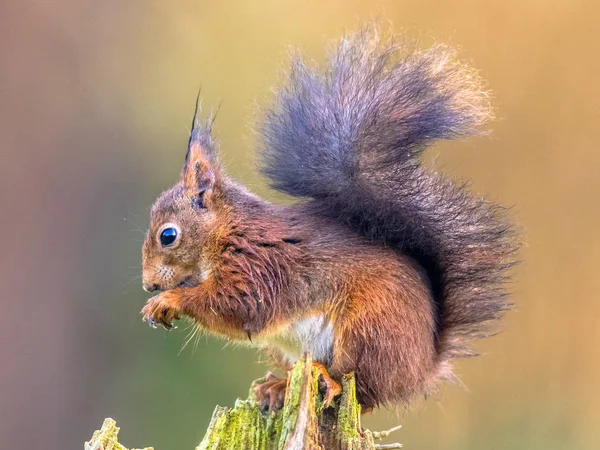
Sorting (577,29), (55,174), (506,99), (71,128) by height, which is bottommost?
(55,174)

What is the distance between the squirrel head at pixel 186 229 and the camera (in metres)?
1.53

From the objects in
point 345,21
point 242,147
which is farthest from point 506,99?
point 242,147

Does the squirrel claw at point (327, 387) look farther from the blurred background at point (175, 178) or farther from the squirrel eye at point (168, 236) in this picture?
the blurred background at point (175, 178)

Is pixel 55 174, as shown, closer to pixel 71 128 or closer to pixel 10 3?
pixel 71 128

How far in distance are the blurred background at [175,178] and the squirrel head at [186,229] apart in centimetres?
71

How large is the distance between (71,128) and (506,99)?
197 cm

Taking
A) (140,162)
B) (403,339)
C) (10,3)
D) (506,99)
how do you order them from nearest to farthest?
(403,339) < (10,3) < (140,162) < (506,99)

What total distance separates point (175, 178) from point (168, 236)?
966 millimetres

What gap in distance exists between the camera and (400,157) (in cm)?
143

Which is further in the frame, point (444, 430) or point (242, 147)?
point (444, 430)

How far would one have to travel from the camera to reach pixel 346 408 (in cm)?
123

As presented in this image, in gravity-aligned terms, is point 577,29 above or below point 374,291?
above

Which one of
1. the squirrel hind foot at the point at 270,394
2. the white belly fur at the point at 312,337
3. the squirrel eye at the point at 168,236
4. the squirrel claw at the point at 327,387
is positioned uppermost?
the squirrel eye at the point at 168,236

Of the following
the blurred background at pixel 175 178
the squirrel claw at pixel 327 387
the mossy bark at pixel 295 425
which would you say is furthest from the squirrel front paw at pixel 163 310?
the blurred background at pixel 175 178
